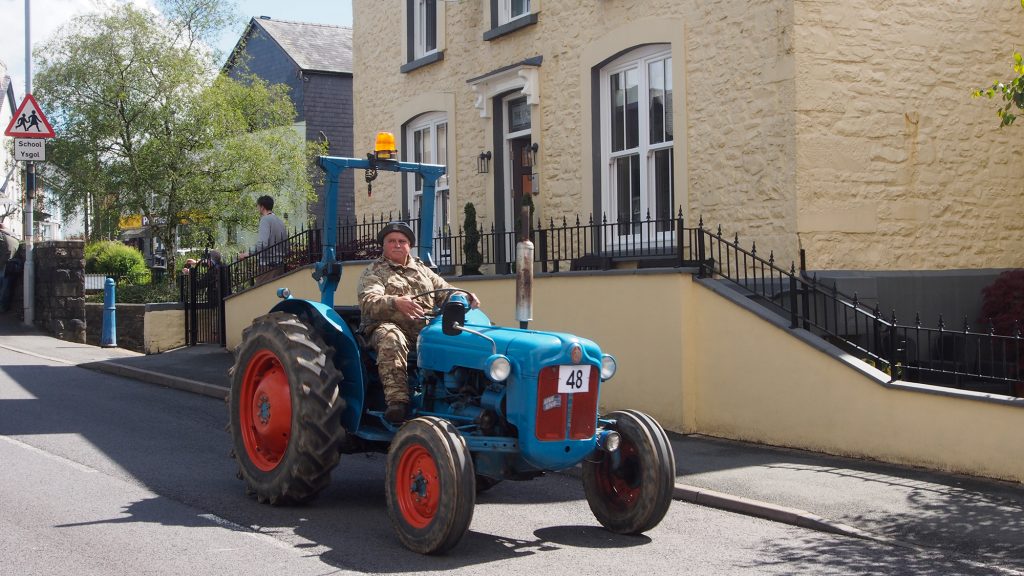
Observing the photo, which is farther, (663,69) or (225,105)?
(225,105)

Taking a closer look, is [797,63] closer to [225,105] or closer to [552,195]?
[552,195]

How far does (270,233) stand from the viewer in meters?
18.1

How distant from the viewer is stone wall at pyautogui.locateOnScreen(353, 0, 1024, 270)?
39.0ft

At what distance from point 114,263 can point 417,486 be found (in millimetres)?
25520

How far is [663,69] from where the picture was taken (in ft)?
45.1

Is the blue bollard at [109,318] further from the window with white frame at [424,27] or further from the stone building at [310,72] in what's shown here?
the stone building at [310,72]

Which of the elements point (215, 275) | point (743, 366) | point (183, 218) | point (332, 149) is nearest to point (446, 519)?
point (743, 366)

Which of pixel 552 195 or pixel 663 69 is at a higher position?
pixel 663 69

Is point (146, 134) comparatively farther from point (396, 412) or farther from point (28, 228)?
point (396, 412)

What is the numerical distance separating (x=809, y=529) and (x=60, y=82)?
83.3 ft

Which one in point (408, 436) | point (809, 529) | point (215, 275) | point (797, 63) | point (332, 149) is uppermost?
point (332, 149)

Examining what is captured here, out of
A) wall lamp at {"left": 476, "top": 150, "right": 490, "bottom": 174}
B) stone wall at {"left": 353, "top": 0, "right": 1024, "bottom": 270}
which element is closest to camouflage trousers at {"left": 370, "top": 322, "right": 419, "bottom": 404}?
stone wall at {"left": 353, "top": 0, "right": 1024, "bottom": 270}

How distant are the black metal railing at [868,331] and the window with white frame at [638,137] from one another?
143 centimetres

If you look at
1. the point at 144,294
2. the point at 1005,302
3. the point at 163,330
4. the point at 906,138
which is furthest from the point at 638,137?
the point at 144,294
